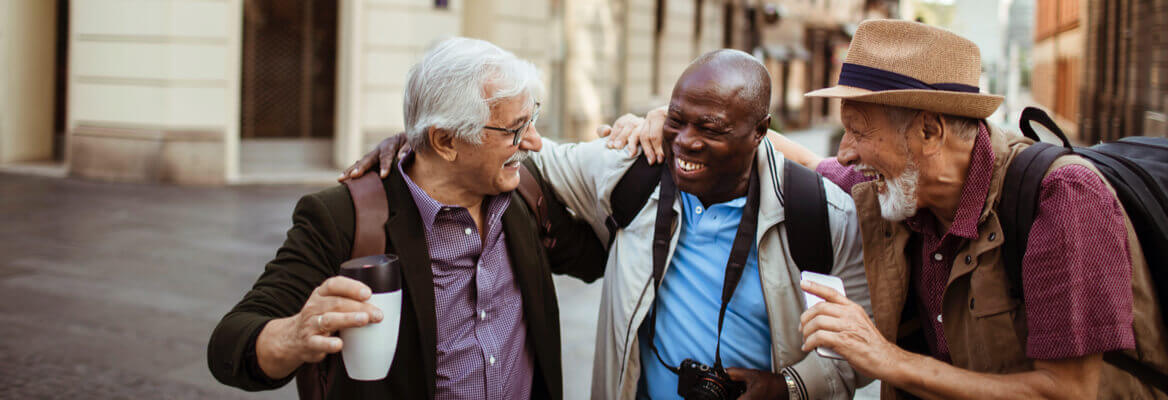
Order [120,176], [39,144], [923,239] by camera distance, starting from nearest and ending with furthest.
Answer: [923,239] < [120,176] < [39,144]

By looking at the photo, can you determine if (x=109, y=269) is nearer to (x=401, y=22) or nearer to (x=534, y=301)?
(x=534, y=301)

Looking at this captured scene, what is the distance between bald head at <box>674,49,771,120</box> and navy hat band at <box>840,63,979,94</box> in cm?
36

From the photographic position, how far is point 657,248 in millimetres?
2629

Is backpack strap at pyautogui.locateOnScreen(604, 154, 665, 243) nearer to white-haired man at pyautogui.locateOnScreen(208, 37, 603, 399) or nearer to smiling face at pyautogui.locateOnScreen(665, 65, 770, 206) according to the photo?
smiling face at pyautogui.locateOnScreen(665, 65, 770, 206)

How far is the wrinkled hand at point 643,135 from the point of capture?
2748 millimetres

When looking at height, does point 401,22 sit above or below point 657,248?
above

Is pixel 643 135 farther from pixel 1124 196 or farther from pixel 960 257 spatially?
pixel 1124 196

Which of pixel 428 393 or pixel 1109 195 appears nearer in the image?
pixel 1109 195

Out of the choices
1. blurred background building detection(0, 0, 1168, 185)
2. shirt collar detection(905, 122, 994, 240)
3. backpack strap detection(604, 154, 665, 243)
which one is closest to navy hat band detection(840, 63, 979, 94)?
shirt collar detection(905, 122, 994, 240)

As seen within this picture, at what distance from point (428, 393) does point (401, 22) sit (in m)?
11.6

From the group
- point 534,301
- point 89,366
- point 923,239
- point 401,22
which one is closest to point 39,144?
point 401,22

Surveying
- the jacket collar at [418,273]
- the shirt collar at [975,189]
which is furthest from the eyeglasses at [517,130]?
the shirt collar at [975,189]

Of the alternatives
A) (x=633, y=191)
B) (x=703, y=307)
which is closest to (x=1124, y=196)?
(x=703, y=307)

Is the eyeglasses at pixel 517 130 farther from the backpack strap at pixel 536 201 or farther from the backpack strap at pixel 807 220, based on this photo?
the backpack strap at pixel 807 220
